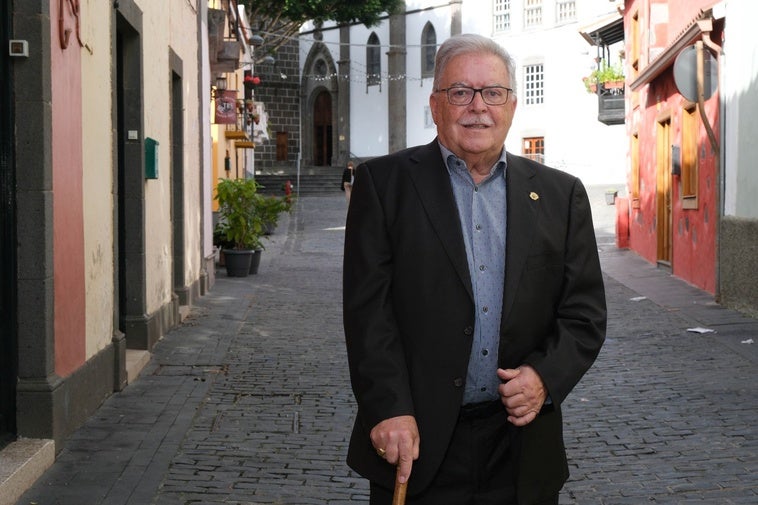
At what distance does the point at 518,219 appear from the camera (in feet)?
9.78

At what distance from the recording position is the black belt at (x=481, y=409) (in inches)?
115

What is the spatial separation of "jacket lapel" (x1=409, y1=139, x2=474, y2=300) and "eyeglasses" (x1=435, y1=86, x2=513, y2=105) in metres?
0.17

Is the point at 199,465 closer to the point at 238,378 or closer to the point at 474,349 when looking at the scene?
the point at 238,378

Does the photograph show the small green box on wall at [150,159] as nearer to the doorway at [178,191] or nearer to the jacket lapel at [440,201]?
the doorway at [178,191]

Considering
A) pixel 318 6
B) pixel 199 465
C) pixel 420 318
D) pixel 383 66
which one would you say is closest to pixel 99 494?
pixel 199 465

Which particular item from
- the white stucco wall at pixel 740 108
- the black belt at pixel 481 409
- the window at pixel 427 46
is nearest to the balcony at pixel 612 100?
the white stucco wall at pixel 740 108

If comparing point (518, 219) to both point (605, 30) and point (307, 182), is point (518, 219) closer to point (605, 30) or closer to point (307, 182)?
point (605, 30)

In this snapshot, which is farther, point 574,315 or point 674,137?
point 674,137

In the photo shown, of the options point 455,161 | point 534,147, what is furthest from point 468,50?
point 534,147

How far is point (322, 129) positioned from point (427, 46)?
799cm

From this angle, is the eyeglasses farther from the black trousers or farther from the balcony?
the balcony

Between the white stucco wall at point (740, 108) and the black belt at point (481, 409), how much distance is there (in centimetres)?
998

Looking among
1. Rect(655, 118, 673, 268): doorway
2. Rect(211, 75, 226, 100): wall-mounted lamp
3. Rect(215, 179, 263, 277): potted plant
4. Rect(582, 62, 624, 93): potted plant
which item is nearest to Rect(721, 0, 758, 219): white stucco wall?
Rect(655, 118, 673, 268): doorway

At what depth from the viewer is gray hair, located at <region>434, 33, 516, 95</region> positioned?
116 inches
